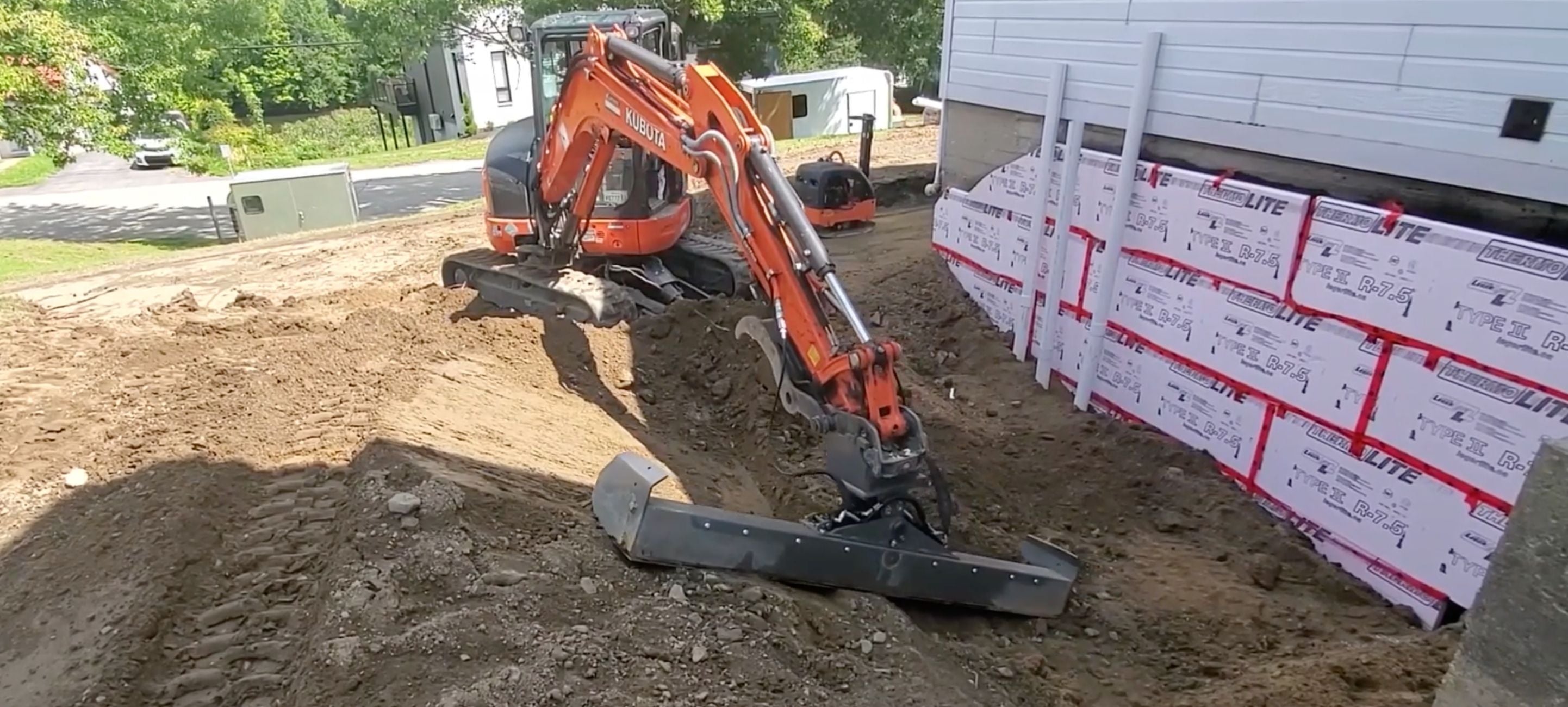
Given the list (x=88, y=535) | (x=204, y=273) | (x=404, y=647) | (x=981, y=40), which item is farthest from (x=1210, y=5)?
(x=204, y=273)

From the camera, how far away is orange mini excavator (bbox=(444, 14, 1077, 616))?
395cm

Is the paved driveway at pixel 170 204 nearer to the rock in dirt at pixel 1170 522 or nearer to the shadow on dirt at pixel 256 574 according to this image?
the shadow on dirt at pixel 256 574

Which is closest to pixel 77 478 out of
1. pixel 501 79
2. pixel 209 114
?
pixel 209 114

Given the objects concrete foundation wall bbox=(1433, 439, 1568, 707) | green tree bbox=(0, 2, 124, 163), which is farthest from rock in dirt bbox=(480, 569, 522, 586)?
green tree bbox=(0, 2, 124, 163)

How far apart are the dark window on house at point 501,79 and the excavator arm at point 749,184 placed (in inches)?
1224

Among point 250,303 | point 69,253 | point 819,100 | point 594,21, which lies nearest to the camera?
point 594,21

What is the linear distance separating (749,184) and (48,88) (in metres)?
14.4

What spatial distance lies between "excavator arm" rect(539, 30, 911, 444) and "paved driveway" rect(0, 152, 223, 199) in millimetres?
21688

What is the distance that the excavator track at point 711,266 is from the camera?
7.65 meters

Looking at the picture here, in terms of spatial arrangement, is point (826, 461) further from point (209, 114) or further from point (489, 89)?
point (489, 89)

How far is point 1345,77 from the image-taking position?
4793 millimetres

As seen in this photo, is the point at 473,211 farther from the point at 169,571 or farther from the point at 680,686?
the point at 680,686

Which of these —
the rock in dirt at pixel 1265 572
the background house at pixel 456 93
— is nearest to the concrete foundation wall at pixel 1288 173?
the rock in dirt at pixel 1265 572

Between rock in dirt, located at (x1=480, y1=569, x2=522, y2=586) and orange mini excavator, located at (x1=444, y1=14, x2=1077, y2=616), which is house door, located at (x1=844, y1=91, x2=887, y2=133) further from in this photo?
rock in dirt, located at (x1=480, y1=569, x2=522, y2=586)
